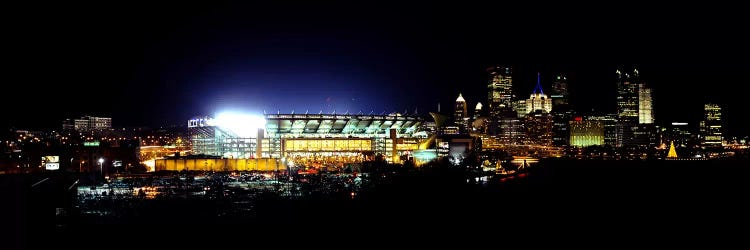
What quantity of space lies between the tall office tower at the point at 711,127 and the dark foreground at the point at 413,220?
61713 millimetres

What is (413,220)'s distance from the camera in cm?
1683

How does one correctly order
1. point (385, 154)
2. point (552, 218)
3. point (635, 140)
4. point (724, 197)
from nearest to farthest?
point (552, 218) < point (724, 197) < point (385, 154) < point (635, 140)

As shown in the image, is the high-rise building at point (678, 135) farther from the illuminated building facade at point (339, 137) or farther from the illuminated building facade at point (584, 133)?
the illuminated building facade at point (339, 137)

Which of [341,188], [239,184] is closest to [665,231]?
[341,188]

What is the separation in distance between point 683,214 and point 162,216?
Result: 751 inches

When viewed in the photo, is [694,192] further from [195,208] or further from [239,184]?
[195,208]

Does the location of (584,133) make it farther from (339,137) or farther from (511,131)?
(339,137)

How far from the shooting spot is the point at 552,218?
20.6m

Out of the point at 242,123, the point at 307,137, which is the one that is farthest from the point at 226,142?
the point at 307,137

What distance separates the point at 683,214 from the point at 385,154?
110 feet

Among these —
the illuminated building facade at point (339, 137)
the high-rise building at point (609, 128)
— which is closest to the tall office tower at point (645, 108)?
the high-rise building at point (609, 128)

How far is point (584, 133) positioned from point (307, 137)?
62.8m

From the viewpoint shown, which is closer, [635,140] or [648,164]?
[648,164]

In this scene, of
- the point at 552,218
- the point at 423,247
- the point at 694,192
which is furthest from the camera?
the point at 694,192
